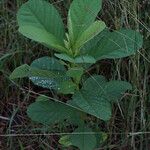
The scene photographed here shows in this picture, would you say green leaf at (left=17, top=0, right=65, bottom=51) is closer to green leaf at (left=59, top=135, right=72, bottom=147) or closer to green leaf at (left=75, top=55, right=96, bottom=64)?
green leaf at (left=75, top=55, right=96, bottom=64)

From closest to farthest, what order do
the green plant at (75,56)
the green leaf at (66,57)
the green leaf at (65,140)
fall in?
the green leaf at (66,57), the green plant at (75,56), the green leaf at (65,140)

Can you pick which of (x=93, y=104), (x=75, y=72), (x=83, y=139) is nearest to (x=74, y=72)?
(x=75, y=72)

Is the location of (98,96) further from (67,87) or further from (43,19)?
(43,19)

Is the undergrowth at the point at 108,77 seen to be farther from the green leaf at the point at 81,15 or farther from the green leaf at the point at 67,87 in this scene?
the green leaf at the point at 81,15

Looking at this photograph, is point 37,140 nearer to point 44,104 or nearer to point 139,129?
point 44,104

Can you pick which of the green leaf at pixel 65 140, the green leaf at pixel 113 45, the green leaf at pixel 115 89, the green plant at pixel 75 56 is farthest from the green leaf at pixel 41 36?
the green leaf at pixel 65 140
